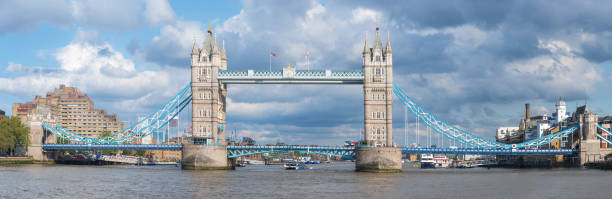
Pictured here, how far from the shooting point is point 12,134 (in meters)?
105

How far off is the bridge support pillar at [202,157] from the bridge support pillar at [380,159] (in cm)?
1848

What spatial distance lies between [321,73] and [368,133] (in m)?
10.0

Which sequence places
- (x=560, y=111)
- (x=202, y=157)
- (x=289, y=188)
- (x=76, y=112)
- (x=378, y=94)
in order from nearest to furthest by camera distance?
(x=289, y=188) < (x=202, y=157) < (x=378, y=94) < (x=560, y=111) < (x=76, y=112)

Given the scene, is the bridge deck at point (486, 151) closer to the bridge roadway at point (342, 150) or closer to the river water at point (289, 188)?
the bridge roadway at point (342, 150)

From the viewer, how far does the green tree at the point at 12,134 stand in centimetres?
10244

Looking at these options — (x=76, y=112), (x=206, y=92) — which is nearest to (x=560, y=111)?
(x=206, y=92)

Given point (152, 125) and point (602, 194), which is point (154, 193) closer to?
point (602, 194)

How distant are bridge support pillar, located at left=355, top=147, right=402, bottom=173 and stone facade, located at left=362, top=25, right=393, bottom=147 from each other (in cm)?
503

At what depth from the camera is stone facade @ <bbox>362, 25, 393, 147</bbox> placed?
93.9 meters

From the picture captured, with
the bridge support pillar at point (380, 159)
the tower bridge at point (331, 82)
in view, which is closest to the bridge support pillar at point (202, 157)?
the tower bridge at point (331, 82)

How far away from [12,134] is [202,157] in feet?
106

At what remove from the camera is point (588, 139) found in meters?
96.4

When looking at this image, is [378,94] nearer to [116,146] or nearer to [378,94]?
[378,94]

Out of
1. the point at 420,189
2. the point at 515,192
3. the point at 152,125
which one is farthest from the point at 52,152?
the point at 515,192
